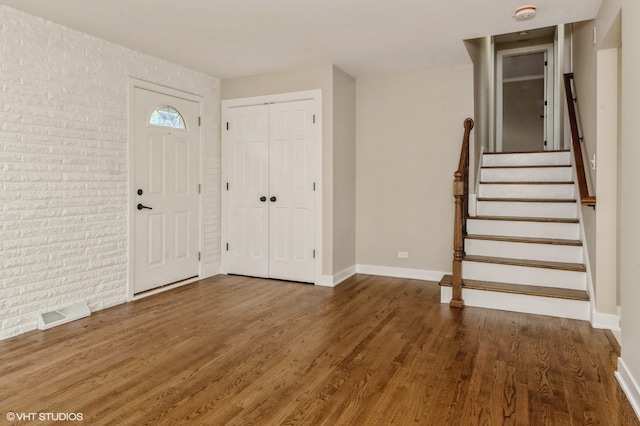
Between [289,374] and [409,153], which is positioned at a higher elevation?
[409,153]

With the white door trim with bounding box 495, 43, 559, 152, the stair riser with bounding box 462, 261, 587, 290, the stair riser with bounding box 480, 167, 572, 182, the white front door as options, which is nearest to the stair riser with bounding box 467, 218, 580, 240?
the stair riser with bounding box 462, 261, 587, 290

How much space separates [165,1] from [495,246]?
371cm

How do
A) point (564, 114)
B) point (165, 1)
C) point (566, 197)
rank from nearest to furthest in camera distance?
point (165, 1) → point (566, 197) → point (564, 114)

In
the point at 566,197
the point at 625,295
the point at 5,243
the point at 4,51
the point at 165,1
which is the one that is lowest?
the point at 625,295

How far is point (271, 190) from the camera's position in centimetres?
498

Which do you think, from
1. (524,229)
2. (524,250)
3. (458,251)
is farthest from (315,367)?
(524,229)

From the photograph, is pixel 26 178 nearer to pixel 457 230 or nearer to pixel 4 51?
pixel 4 51

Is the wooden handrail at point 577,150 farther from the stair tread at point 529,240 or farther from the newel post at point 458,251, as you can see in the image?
the newel post at point 458,251

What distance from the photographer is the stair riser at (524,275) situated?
12.0 feet

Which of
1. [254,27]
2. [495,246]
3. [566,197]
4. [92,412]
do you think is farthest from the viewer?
[566,197]

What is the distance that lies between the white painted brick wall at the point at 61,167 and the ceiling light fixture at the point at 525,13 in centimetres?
347

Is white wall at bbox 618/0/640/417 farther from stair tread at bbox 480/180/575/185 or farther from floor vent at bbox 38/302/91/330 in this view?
floor vent at bbox 38/302/91/330

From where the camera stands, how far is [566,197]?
461 centimetres

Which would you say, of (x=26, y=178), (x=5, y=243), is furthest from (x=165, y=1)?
(x=5, y=243)
